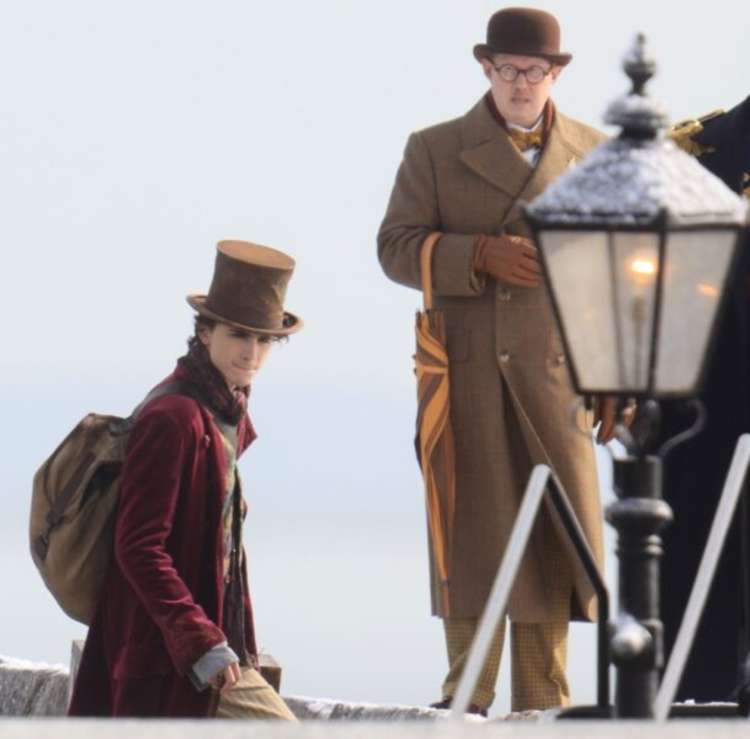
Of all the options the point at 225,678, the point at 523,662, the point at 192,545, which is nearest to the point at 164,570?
the point at 192,545

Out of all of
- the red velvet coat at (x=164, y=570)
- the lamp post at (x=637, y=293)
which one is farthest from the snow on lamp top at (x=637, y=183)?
the red velvet coat at (x=164, y=570)

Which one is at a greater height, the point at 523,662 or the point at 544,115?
the point at 544,115

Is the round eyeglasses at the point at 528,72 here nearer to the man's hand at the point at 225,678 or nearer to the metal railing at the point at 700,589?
the man's hand at the point at 225,678

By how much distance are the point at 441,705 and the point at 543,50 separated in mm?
1868

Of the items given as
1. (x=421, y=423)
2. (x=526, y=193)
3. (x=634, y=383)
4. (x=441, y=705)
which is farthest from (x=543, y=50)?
(x=634, y=383)

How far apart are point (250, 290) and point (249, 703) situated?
1.08m

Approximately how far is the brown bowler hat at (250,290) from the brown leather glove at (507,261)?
0.72 m

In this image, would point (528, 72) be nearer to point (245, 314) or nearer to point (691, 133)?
point (691, 133)

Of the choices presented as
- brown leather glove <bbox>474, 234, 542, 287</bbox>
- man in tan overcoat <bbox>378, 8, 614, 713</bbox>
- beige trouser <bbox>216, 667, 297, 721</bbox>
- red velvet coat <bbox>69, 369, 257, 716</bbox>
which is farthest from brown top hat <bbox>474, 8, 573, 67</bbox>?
beige trouser <bbox>216, 667, 297, 721</bbox>

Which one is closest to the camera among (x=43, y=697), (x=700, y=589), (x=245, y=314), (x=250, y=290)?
(x=700, y=589)

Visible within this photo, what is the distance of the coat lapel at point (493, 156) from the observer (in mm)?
10133

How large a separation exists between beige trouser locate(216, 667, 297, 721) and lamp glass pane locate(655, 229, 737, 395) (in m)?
2.70

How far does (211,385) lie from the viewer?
352 inches

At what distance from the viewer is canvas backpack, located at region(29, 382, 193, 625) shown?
893 cm
